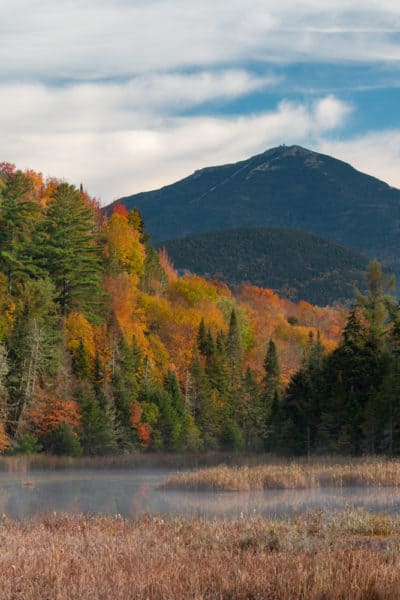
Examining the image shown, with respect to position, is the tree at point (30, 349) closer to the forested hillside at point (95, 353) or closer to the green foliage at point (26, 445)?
the forested hillside at point (95, 353)

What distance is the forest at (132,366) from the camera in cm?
5881

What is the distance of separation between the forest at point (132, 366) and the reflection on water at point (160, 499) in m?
16.3

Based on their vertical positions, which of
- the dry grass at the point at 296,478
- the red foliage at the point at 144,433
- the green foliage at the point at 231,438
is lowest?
the green foliage at the point at 231,438

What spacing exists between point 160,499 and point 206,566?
77.5ft

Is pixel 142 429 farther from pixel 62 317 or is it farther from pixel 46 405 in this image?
pixel 62 317

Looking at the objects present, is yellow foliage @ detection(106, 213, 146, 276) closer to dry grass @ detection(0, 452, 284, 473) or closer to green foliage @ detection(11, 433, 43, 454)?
green foliage @ detection(11, 433, 43, 454)

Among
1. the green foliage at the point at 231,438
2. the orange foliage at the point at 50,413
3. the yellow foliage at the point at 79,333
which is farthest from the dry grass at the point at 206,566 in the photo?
the green foliage at the point at 231,438

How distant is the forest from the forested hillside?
16 cm

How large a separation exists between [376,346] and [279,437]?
1185cm

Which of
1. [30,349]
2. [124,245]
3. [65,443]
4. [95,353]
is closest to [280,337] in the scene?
[124,245]

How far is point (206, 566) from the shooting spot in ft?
45.1

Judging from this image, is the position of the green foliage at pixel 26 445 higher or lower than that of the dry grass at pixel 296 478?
lower

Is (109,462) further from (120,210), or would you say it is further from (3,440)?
(120,210)

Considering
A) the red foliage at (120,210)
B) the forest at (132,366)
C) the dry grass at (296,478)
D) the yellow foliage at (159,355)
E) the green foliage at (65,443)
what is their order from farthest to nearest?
the red foliage at (120,210) → the yellow foliage at (159,355) → the green foliage at (65,443) → the forest at (132,366) → the dry grass at (296,478)
